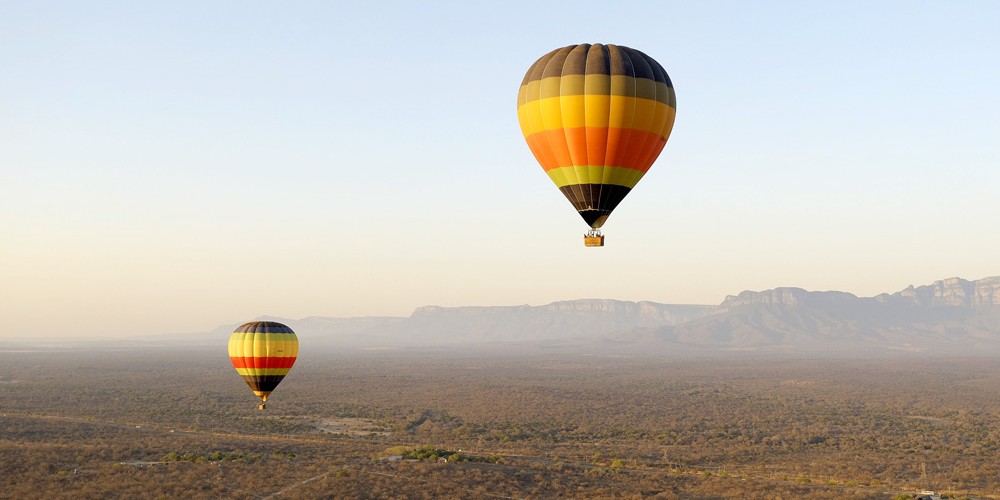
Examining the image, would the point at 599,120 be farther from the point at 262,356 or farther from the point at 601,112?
the point at 262,356

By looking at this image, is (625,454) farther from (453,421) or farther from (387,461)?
(453,421)

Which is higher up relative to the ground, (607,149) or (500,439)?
(607,149)

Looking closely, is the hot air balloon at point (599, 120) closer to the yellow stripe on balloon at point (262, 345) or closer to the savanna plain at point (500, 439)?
the savanna plain at point (500, 439)

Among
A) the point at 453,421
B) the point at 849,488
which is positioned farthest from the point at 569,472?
the point at 453,421

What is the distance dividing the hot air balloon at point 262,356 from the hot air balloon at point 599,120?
761 inches

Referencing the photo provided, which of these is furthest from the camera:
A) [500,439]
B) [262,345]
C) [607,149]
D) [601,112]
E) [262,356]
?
[500,439]

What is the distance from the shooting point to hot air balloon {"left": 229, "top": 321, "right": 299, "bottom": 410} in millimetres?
42000

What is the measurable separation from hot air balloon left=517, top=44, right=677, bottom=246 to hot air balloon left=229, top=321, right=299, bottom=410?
19.3 m

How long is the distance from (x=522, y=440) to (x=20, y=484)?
3308 cm

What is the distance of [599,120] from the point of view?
29094 millimetres

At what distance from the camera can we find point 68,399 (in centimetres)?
9331

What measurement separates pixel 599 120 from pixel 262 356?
21951 millimetres

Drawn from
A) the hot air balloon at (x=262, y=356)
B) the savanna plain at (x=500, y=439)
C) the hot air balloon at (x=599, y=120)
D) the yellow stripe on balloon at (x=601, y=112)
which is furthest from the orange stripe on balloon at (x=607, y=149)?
the hot air balloon at (x=262, y=356)

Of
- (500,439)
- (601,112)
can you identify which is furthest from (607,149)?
(500,439)
